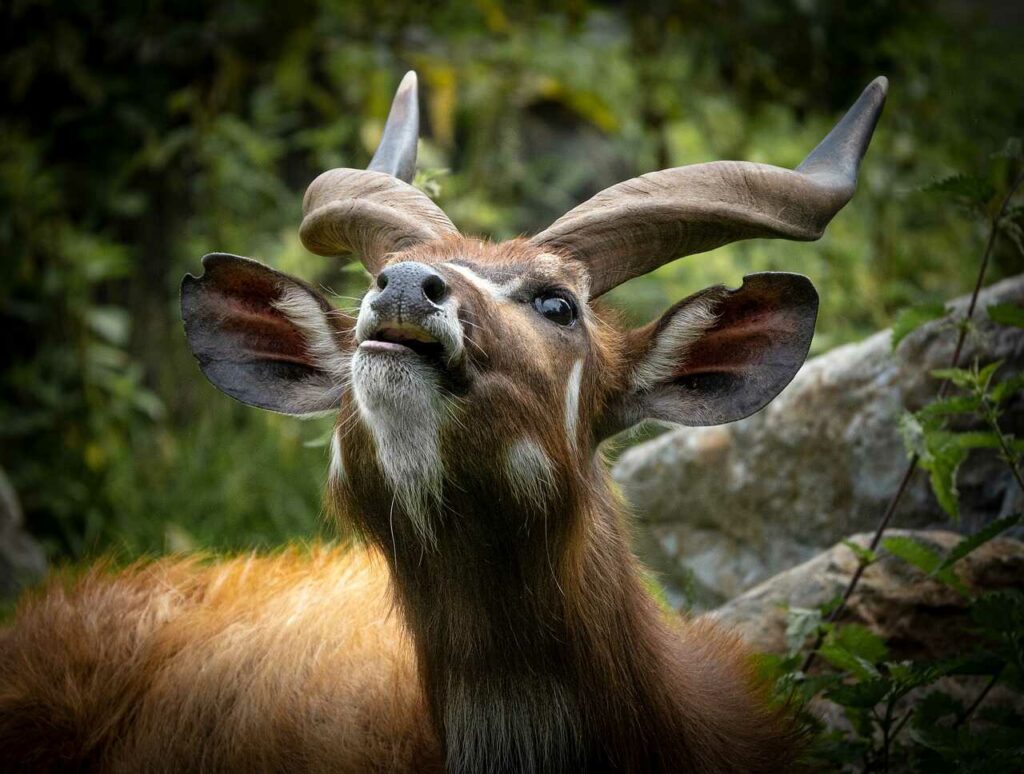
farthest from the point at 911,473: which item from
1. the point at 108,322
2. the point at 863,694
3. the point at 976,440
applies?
the point at 108,322

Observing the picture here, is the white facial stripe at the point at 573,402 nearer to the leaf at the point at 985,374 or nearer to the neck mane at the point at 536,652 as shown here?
the neck mane at the point at 536,652

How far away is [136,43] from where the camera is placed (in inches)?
367

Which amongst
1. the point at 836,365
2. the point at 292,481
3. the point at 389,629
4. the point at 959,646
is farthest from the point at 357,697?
the point at 292,481

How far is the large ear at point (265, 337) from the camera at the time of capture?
12.4 feet

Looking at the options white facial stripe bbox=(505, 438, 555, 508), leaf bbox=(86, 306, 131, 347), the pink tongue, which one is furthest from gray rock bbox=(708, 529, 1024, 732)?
leaf bbox=(86, 306, 131, 347)

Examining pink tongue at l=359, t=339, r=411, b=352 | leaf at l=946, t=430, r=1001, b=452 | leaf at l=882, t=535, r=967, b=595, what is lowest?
leaf at l=882, t=535, r=967, b=595

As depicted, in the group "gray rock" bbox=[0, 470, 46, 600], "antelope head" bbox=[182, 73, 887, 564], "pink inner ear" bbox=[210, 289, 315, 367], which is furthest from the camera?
"gray rock" bbox=[0, 470, 46, 600]

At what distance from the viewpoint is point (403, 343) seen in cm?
309

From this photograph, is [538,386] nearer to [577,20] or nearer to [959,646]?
[959,646]

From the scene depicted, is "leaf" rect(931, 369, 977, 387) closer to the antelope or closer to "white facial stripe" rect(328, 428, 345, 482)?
the antelope

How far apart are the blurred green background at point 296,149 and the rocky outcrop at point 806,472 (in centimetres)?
200

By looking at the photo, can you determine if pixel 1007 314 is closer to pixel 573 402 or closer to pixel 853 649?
pixel 853 649

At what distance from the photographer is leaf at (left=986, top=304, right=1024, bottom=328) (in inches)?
153

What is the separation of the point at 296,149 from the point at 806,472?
20.5ft
